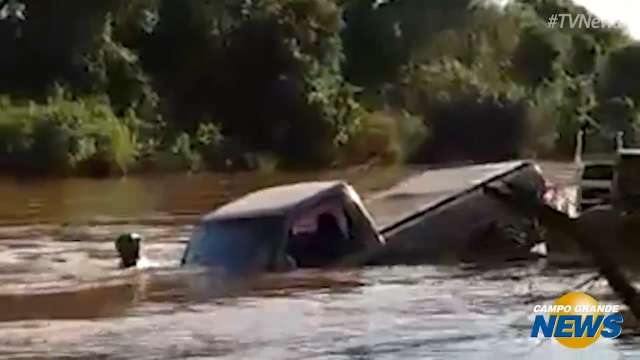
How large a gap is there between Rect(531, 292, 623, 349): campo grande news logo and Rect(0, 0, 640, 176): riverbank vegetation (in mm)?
30810

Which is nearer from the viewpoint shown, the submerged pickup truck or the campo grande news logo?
the campo grande news logo

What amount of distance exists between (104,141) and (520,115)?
2067 cm

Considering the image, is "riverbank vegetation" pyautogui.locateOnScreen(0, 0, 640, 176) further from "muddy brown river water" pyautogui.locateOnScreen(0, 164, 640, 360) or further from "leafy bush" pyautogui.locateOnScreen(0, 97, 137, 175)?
"muddy brown river water" pyautogui.locateOnScreen(0, 164, 640, 360)

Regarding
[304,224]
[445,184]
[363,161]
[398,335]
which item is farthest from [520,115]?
[363,161]

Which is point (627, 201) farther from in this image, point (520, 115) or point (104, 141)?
point (104, 141)

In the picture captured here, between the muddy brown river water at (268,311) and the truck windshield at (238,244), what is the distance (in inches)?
12.4

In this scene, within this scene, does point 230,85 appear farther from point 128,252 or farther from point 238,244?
point 238,244

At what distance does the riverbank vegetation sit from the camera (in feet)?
147

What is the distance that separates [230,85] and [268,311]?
41745 millimetres

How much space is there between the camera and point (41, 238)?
22.3 m

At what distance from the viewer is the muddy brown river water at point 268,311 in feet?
32.8

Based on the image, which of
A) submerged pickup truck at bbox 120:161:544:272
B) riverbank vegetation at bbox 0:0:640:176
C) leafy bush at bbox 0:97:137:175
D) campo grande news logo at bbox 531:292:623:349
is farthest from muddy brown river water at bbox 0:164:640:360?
leafy bush at bbox 0:97:137:175

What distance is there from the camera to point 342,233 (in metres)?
14.8

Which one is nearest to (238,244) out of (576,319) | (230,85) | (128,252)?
(128,252)
